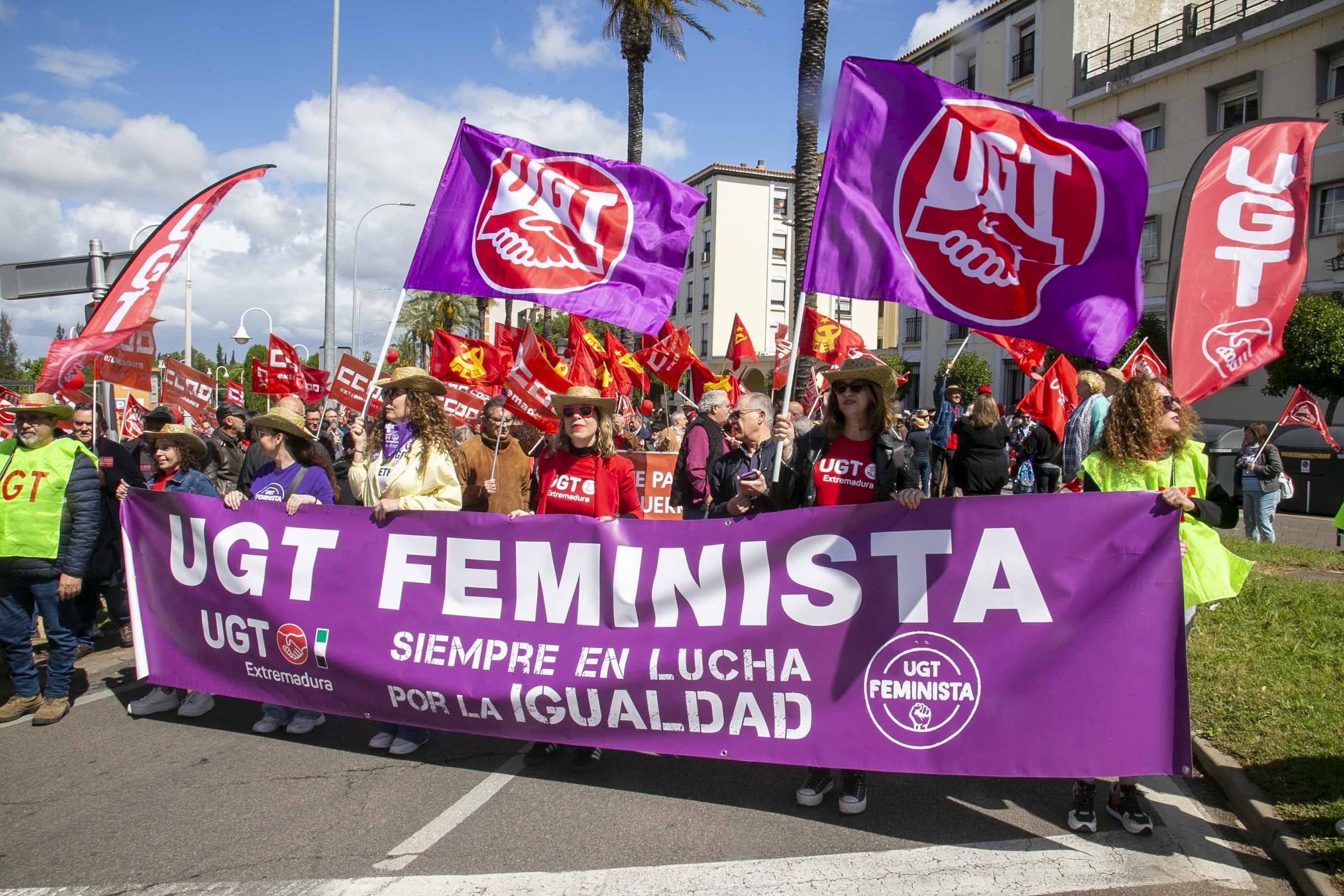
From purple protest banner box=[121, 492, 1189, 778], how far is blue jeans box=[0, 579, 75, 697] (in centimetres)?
88

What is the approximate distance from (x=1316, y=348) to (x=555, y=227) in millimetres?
20827

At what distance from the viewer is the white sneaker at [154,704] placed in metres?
5.37

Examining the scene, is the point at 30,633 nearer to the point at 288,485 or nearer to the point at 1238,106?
the point at 288,485

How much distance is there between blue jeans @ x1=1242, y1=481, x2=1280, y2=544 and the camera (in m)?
12.1

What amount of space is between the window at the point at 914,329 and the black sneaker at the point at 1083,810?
3662cm

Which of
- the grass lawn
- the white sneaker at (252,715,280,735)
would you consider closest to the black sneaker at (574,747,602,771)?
the white sneaker at (252,715,280,735)

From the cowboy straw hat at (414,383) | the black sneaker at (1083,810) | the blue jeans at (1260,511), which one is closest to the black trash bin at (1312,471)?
the blue jeans at (1260,511)

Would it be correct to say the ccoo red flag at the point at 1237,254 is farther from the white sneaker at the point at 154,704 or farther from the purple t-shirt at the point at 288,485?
the white sneaker at the point at 154,704

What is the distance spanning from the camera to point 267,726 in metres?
5.06

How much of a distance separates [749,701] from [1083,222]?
2655mm

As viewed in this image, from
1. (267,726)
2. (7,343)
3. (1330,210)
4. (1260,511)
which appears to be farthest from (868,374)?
(7,343)

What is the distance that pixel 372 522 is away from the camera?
190 inches

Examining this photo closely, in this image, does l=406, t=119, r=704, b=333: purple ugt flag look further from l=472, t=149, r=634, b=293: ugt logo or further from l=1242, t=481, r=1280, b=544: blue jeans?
l=1242, t=481, r=1280, b=544: blue jeans

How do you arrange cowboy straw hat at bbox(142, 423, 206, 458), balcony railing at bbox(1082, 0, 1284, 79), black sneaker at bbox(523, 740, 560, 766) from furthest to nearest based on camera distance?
balcony railing at bbox(1082, 0, 1284, 79), cowboy straw hat at bbox(142, 423, 206, 458), black sneaker at bbox(523, 740, 560, 766)
